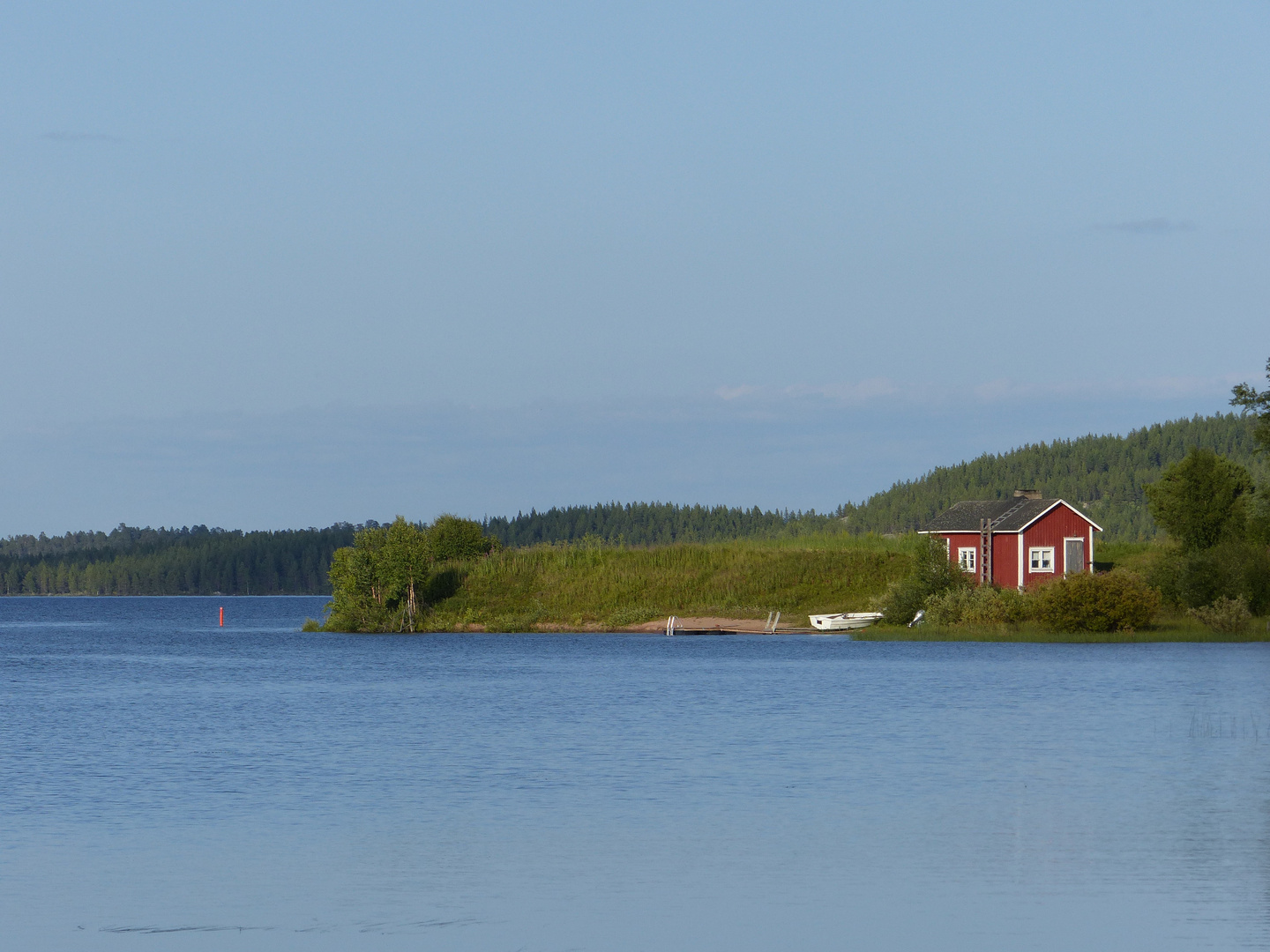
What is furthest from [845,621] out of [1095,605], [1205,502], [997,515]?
[1205,502]

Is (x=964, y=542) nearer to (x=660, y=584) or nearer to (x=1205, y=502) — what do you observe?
(x=1205, y=502)

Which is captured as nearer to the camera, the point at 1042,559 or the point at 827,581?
the point at 1042,559

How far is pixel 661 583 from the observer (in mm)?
100125

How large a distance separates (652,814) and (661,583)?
244ft

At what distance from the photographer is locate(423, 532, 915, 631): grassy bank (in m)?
96.9

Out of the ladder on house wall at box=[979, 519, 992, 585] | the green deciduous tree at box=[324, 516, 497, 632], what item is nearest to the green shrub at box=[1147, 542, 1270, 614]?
the ladder on house wall at box=[979, 519, 992, 585]

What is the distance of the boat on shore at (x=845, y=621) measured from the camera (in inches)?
3435

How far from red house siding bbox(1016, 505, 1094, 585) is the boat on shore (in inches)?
363

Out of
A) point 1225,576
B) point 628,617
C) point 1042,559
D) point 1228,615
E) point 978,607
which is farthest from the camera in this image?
point 628,617

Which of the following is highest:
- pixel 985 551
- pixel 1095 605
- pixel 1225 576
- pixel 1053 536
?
pixel 1053 536

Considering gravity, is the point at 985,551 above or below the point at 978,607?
above

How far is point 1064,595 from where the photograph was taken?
73250 mm

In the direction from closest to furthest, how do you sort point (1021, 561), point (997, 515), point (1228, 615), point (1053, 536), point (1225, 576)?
point (1228, 615)
point (1225, 576)
point (1021, 561)
point (1053, 536)
point (997, 515)

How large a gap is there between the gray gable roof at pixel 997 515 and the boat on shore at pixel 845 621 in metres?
7.86
